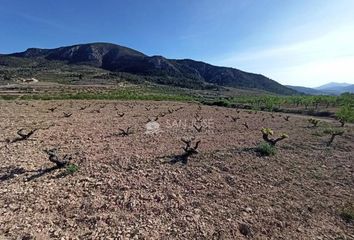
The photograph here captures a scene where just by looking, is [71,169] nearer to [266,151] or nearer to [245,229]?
[245,229]

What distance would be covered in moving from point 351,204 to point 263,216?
3.36 meters

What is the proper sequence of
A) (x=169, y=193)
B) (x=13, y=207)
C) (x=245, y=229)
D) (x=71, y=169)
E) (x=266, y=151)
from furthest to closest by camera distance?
(x=266, y=151), (x=71, y=169), (x=169, y=193), (x=13, y=207), (x=245, y=229)

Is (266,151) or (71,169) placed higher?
(71,169)

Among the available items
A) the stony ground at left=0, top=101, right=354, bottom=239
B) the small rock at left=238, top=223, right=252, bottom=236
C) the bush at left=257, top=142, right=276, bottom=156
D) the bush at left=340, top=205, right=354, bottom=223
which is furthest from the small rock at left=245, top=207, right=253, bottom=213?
the bush at left=257, top=142, right=276, bottom=156

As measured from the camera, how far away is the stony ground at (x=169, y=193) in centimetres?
808

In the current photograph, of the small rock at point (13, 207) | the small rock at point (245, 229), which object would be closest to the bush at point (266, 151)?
the small rock at point (245, 229)

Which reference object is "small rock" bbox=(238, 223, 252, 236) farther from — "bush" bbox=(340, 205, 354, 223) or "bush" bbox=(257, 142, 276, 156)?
"bush" bbox=(257, 142, 276, 156)

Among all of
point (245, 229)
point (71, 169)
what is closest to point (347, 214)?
point (245, 229)

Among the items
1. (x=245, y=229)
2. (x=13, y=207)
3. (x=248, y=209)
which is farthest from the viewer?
(x=248, y=209)

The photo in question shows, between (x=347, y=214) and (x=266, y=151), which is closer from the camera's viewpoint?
(x=347, y=214)

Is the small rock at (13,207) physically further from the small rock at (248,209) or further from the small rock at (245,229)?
the small rock at (248,209)

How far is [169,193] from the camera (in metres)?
9.85

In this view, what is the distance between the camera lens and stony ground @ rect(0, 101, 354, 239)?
8.08m

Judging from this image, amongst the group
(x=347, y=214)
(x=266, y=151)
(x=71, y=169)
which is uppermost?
(x=71, y=169)
